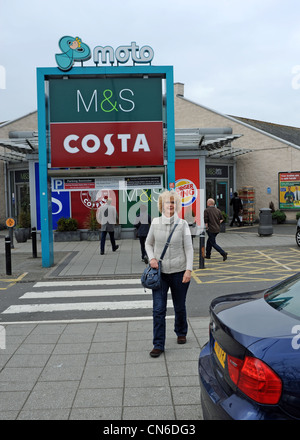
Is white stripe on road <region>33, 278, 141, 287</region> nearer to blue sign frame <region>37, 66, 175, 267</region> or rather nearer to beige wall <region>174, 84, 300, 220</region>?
blue sign frame <region>37, 66, 175, 267</region>

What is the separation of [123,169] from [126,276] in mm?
3152

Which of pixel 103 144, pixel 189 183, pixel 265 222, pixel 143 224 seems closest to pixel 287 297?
pixel 143 224

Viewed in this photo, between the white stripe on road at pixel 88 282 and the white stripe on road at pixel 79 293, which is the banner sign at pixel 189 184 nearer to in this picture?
the white stripe on road at pixel 88 282

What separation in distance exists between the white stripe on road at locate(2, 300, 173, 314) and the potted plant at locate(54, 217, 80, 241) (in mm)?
10048

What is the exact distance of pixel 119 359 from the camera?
472 cm

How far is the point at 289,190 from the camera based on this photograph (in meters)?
23.3

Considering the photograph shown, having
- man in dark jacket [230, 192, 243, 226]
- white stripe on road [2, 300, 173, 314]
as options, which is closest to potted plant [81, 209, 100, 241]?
man in dark jacket [230, 192, 243, 226]

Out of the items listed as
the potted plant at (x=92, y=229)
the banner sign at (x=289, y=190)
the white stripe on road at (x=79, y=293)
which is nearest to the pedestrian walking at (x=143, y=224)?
the white stripe on road at (x=79, y=293)

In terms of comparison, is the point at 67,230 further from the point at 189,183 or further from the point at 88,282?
the point at 88,282

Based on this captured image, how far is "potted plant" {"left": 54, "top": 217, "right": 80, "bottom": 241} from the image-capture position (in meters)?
17.3

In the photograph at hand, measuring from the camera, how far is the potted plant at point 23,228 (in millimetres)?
17250

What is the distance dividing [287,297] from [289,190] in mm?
21434

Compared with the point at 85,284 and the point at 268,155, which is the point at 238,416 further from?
the point at 268,155

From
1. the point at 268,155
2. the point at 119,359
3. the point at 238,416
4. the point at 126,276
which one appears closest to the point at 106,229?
the point at 126,276
